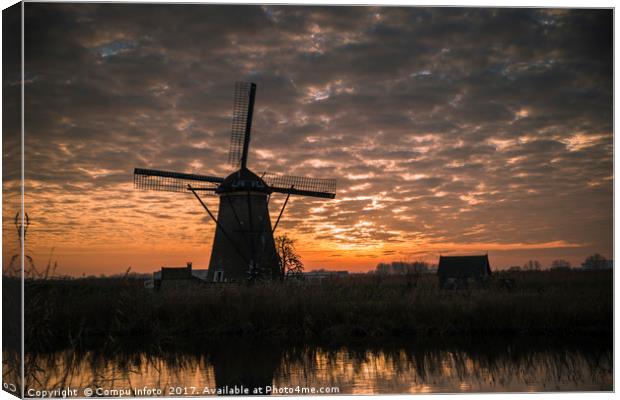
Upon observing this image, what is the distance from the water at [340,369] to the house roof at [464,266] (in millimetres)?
13976

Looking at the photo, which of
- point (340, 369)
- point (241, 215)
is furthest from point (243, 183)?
point (340, 369)

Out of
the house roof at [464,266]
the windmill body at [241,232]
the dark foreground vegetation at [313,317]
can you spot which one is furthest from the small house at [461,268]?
the dark foreground vegetation at [313,317]

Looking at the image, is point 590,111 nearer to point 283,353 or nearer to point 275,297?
point 283,353

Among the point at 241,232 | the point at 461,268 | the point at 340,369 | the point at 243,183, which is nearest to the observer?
the point at 340,369

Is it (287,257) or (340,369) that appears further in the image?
(287,257)

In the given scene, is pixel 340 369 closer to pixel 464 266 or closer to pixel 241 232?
pixel 241 232

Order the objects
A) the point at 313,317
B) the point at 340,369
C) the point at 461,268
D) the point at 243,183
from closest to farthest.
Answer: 1. the point at 340,369
2. the point at 313,317
3. the point at 243,183
4. the point at 461,268

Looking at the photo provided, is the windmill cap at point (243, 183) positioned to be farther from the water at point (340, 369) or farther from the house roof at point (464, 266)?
the water at point (340, 369)

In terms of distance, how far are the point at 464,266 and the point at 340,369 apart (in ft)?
56.6

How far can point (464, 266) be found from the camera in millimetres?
25359

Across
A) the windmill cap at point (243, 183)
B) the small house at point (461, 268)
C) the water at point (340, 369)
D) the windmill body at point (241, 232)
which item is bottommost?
the water at point (340, 369)

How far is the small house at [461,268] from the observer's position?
24703 millimetres

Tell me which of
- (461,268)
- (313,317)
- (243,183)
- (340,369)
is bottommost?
(340,369)

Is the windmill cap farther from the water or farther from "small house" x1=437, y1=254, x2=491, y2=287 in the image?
the water
